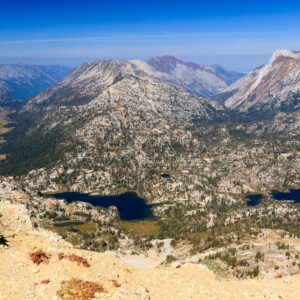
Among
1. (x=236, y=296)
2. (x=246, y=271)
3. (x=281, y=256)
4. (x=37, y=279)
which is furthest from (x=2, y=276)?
(x=281, y=256)

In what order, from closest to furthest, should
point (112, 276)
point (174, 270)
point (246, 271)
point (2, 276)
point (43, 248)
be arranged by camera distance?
point (2, 276) < point (112, 276) < point (43, 248) < point (174, 270) < point (246, 271)

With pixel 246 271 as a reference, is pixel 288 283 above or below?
above

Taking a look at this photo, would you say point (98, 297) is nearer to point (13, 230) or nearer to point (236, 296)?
point (236, 296)

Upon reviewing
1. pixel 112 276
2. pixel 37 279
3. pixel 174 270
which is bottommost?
pixel 174 270

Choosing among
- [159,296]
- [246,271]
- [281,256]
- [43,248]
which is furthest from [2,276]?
Result: [281,256]

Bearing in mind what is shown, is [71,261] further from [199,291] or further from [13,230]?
[199,291]

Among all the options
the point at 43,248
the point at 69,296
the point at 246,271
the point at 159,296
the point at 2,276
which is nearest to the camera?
the point at 69,296

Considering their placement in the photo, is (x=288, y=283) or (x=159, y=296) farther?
(x=288, y=283)
